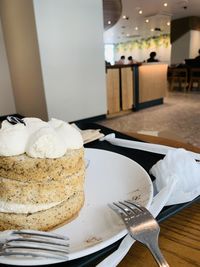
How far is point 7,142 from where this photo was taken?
1.37 feet

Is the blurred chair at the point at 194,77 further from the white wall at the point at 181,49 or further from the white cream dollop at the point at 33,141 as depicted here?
the white cream dollop at the point at 33,141

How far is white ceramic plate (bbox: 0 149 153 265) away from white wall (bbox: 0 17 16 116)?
4251 mm

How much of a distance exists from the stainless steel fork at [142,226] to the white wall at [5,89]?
4.55m

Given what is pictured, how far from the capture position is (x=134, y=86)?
486cm

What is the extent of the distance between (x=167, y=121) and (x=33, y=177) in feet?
12.7

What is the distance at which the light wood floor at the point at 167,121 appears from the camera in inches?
134

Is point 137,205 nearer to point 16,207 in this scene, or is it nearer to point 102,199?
point 102,199

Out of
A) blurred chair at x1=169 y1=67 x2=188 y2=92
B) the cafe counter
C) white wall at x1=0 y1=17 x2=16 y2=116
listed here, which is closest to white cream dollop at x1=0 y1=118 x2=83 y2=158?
the cafe counter

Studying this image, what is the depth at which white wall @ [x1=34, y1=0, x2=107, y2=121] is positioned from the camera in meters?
3.37

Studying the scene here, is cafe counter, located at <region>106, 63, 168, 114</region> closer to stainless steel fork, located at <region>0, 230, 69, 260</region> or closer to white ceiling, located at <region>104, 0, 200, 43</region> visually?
white ceiling, located at <region>104, 0, 200, 43</region>

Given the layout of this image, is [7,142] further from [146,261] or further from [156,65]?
[156,65]

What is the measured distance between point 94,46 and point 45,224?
3.82 metres

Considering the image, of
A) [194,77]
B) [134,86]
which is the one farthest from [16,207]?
[194,77]

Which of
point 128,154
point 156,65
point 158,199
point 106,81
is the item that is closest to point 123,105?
point 106,81
